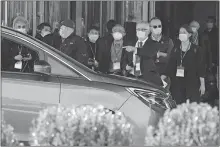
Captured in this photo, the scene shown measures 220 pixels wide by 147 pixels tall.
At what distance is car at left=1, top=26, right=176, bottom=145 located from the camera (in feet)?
23.3

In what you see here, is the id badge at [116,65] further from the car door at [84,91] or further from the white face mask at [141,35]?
the car door at [84,91]

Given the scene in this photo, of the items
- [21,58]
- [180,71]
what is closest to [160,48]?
[180,71]

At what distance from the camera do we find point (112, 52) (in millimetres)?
10172

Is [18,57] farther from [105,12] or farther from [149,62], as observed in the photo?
[105,12]

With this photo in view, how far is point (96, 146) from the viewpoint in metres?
5.55

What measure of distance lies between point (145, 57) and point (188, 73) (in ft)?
3.26

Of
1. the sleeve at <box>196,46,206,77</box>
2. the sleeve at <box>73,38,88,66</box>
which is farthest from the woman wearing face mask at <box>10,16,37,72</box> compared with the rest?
the sleeve at <box>196,46,206,77</box>

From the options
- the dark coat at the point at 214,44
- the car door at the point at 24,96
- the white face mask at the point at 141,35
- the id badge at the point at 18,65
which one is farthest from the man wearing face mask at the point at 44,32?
the car door at the point at 24,96

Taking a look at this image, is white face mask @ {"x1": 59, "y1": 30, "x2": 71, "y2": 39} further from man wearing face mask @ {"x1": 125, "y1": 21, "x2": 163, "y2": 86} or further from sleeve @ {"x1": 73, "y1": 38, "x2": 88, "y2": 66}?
man wearing face mask @ {"x1": 125, "y1": 21, "x2": 163, "y2": 86}

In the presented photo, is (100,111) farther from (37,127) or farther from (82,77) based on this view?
Result: (82,77)

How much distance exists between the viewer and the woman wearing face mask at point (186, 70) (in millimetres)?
10094

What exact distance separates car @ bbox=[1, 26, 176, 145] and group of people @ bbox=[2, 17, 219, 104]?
1928 mm

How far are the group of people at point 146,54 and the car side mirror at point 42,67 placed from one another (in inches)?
79.6

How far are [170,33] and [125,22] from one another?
110 centimetres
